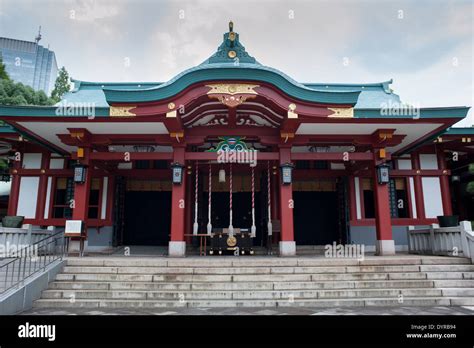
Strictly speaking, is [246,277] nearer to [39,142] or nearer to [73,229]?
[73,229]

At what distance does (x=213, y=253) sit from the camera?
12.3 metres

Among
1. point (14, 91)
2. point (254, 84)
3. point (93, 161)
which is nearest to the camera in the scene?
point (254, 84)

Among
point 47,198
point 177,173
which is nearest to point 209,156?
point 177,173

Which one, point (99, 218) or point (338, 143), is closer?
point (338, 143)

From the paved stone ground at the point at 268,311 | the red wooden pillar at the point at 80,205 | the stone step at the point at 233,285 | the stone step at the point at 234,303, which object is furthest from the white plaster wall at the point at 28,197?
the paved stone ground at the point at 268,311

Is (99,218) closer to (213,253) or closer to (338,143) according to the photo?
(213,253)

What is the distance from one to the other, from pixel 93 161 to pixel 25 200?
13.1 ft

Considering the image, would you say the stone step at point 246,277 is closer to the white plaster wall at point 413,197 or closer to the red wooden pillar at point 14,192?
the white plaster wall at point 413,197

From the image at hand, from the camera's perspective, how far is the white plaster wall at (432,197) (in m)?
13.6

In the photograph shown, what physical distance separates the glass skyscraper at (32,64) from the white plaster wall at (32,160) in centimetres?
13706

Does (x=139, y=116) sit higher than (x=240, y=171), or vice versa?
(x=139, y=116)

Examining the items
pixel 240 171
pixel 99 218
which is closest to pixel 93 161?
pixel 99 218

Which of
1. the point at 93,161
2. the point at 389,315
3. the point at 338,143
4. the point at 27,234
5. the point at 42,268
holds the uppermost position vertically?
the point at 338,143

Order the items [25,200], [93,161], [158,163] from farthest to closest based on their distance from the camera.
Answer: [158,163] < [25,200] < [93,161]
